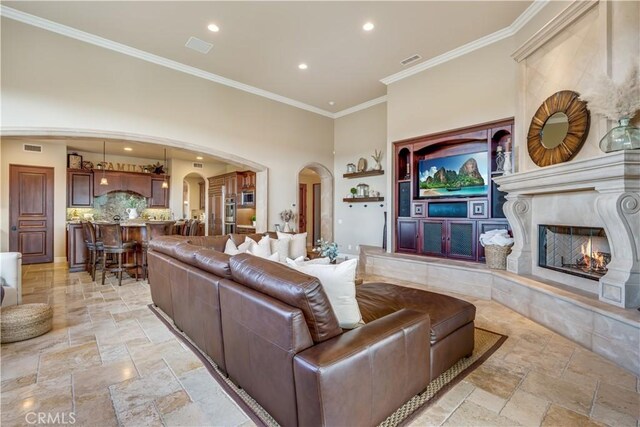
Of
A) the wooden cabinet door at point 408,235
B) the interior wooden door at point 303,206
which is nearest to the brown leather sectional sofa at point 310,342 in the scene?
the wooden cabinet door at point 408,235

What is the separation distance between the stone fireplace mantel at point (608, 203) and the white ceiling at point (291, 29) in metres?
2.39

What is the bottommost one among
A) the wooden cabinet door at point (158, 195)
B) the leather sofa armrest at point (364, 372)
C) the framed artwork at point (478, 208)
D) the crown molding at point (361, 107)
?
the leather sofa armrest at point (364, 372)

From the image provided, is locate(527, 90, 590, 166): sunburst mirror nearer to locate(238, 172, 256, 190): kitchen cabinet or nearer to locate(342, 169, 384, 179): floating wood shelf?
locate(342, 169, 384, 179): floating wood shelf

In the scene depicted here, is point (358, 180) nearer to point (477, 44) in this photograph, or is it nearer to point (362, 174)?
point (362, 174)

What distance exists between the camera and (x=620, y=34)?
274 centimetres

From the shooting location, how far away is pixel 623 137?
8.64 ft

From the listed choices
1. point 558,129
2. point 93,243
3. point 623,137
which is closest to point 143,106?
point 93,243

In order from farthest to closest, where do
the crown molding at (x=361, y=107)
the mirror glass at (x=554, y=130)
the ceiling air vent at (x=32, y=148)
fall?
the ceiling air vent at (x=32, y=148)
the crown molding at (x=361, y=107)
the mirror glass at (x=554, y=130)

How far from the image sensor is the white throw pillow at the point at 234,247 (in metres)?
4.00

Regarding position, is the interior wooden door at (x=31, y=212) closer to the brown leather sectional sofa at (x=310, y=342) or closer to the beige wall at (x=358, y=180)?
the beige wall at (x=358, y=180)

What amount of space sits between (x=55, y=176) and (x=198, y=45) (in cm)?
576

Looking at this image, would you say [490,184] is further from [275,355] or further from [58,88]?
[58,88]

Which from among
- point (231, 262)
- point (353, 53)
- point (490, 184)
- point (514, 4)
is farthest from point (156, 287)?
point (514, 4)

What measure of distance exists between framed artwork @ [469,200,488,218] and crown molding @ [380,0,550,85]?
8.07 feet
